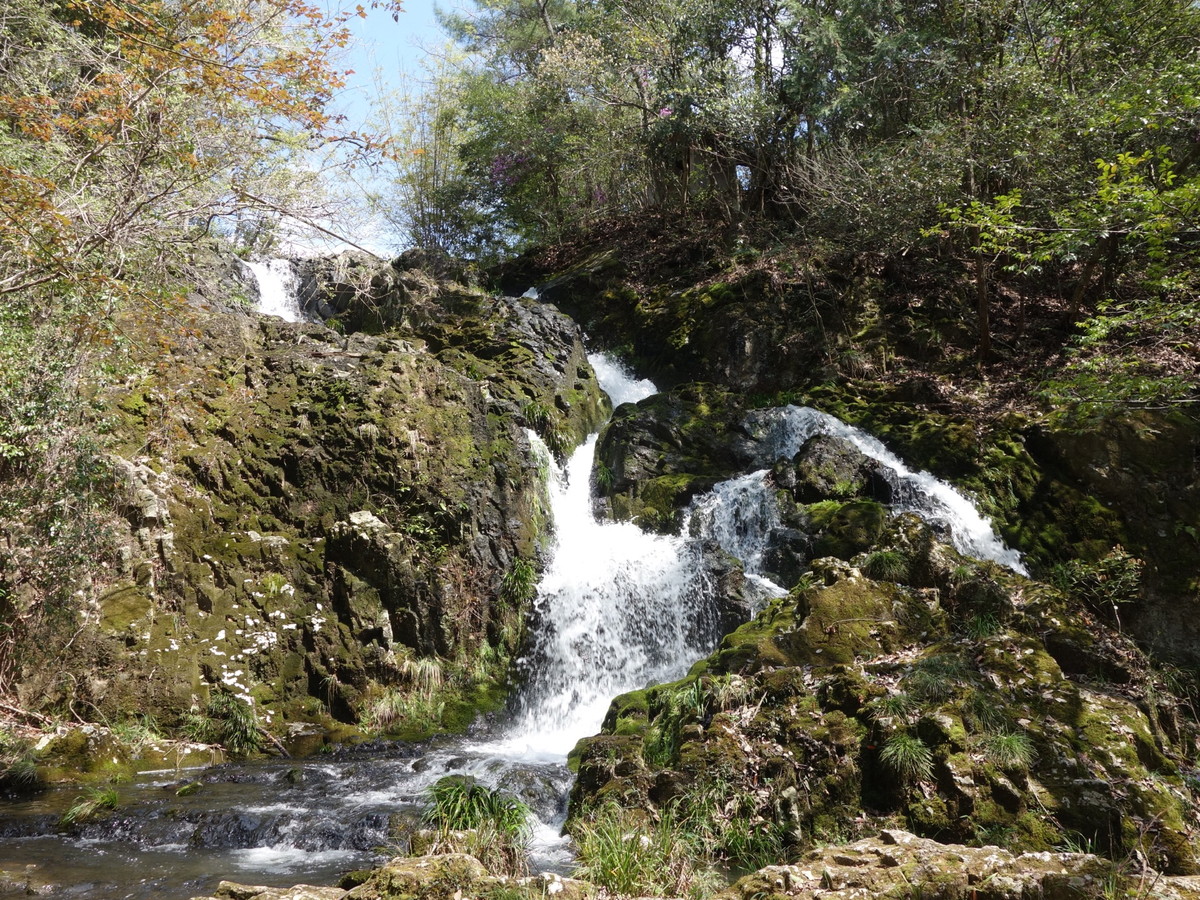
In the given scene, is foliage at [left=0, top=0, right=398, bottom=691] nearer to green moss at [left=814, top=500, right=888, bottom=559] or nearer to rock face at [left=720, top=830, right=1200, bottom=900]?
rock face at [left=720, top=830, right=1200, bottom=900]

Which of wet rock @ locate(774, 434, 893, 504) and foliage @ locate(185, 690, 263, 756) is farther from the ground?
wet rock @ locate(774, 434, 893, 504)

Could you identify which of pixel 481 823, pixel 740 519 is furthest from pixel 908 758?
pixel 740 519

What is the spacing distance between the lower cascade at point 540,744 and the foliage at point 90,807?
4.4 inches

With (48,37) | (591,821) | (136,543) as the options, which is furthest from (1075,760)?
(48,37)

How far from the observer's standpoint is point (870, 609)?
22.9ft

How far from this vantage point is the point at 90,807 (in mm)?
5938

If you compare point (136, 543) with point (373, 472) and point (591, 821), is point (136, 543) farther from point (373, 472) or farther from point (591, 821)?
point (591, 821)

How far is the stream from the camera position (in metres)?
5.35

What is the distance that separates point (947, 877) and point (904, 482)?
29.1 feet

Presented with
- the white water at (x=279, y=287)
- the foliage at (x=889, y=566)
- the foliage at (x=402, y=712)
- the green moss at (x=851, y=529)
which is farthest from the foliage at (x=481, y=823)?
the white water at (x=279, y=287)

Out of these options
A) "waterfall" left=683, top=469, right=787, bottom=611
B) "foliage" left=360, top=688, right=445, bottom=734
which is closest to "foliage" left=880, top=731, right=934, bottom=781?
"waterfall" left=683, top=469, right=787, bottom=611

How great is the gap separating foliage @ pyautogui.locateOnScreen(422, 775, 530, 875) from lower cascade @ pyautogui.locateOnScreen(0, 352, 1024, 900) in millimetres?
369

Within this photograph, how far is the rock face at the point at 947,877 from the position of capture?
3059 millimetres

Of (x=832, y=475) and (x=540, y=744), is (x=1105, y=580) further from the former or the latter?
(x=540, y=744)
